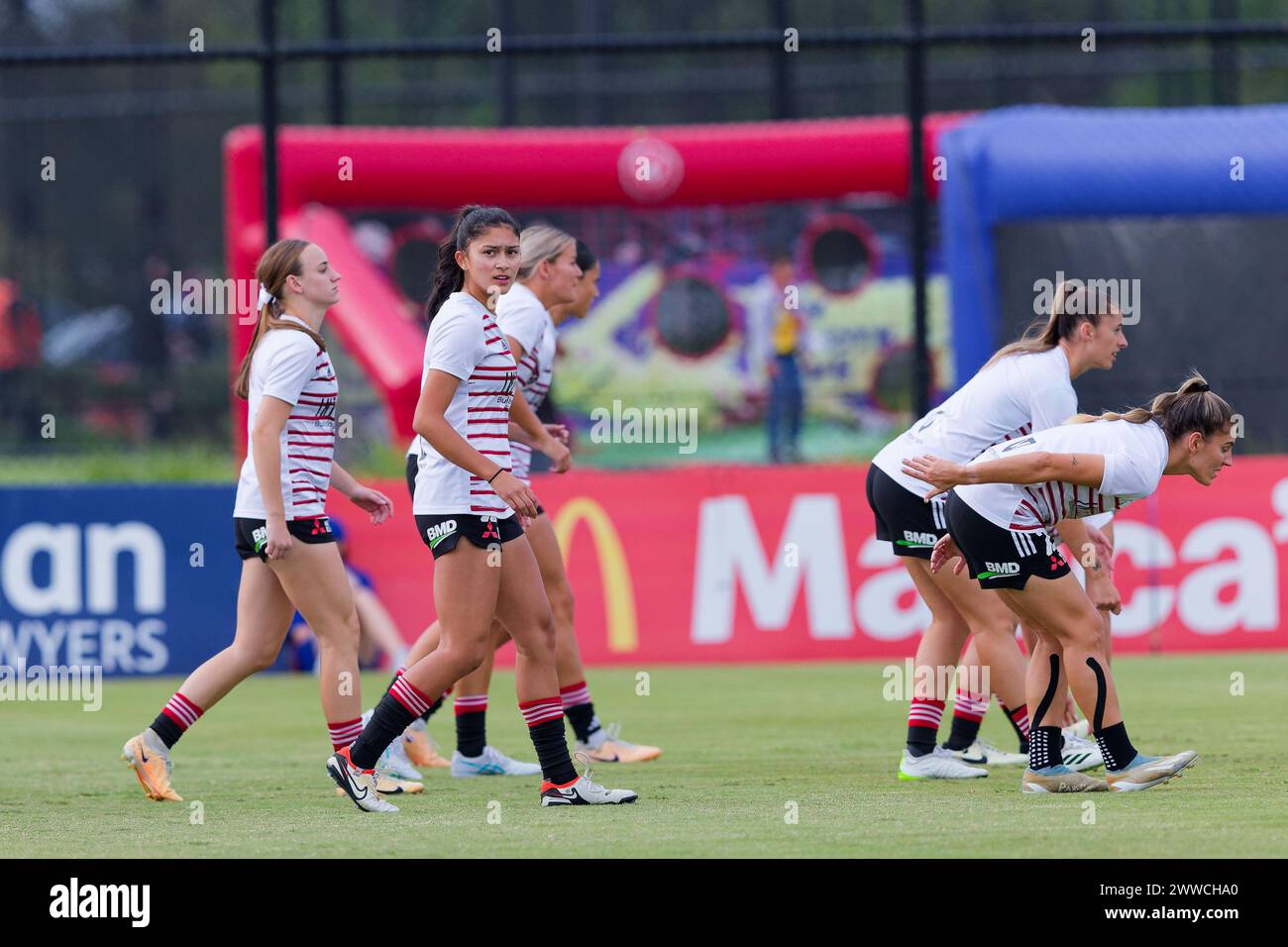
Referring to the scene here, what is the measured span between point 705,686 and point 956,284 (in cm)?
573

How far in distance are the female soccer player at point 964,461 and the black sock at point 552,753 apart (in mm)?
1476

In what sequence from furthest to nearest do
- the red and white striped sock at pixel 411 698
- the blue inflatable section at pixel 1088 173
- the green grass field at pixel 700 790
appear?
the blue inflatable section at pixel 1088 173, the red and white striped sock at pixel 411 698, the green grass field at pixel 700 790

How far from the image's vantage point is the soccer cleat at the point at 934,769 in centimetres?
802

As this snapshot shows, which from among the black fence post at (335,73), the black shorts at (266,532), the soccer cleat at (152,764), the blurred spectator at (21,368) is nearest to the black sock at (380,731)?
the black shorts at (266,532)

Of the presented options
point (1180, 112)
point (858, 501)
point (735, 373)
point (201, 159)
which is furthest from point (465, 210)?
point (201, 159)

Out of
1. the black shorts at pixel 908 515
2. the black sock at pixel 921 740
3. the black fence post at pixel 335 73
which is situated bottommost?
the black sock at pixel 921 740

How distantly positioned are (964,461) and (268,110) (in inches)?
276

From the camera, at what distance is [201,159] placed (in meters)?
31.3

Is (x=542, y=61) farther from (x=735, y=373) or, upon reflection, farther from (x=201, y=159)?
(x=735, y=373)

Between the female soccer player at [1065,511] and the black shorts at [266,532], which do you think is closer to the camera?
the female soccer player at [1065,511]

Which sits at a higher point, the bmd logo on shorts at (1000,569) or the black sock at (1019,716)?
the bmd logo on shorts at (1000,569)

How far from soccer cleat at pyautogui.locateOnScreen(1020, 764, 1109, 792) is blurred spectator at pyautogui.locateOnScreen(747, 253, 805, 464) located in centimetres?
1123

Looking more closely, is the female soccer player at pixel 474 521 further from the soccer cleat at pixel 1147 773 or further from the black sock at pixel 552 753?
the soccer cleat at pixel 1147 773

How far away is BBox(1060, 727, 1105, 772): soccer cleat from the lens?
806 centimetres
